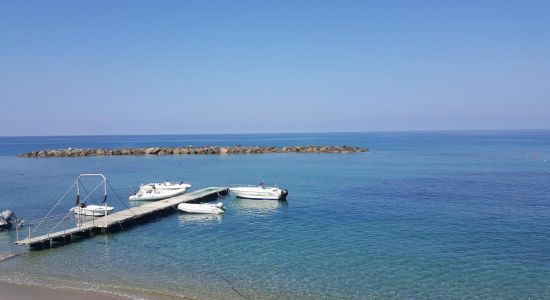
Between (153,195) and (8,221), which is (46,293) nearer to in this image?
(8,221)

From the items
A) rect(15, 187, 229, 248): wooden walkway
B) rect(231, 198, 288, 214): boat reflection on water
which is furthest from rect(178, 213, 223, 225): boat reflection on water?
rect(231, 198, 288, 214): boat reflection on water

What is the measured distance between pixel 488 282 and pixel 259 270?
11.8m

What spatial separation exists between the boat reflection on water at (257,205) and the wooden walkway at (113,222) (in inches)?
180

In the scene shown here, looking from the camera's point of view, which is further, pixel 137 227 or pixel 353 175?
pixel 353 175

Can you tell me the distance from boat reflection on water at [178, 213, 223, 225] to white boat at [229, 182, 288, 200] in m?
8.51

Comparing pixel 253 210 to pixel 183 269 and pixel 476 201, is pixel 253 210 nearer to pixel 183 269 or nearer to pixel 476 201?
pixel 183 269

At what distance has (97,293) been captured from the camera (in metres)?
20.7

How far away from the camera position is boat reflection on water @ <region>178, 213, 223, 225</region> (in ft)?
123

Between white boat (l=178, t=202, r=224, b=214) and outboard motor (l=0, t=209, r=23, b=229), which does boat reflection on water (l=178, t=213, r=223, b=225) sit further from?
outboard motor (l=0, t=209, r=23, b=229)

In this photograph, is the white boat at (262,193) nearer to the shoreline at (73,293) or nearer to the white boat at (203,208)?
the white boat at (203,208)

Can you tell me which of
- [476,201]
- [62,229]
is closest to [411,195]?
[476,201]

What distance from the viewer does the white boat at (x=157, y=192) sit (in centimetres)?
4878

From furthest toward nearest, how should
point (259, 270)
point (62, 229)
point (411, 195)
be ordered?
point (411, 195) < point (62, 229) < point (259, 270)

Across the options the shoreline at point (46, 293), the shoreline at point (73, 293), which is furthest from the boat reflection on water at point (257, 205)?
the shoreline at point (46, 293)
